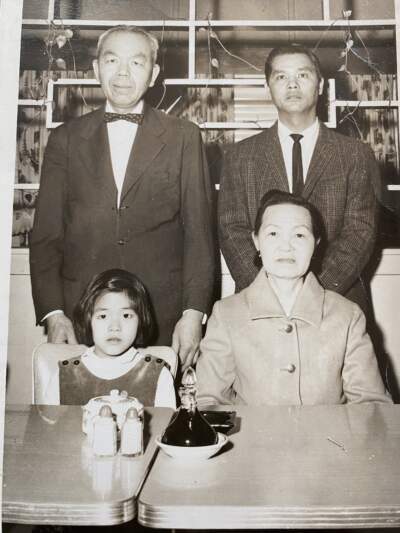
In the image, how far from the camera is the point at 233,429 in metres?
1.23

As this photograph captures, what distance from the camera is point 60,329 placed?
6.05 ft

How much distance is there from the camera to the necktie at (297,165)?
1888 millimetres

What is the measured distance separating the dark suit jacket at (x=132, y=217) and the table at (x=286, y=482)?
2.37 ft

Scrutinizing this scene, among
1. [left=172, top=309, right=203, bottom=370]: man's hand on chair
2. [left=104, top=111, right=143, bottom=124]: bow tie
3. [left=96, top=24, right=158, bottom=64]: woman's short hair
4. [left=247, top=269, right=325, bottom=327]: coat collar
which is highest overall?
[left=96, top=24, right=158, bottom=64]: woman's short hair

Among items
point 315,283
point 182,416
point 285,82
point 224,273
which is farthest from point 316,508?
point 285,82

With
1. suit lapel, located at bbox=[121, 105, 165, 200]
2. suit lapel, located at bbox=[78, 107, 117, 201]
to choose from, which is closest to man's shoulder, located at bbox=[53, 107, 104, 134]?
suit lapel, located at bbox=[78, 107, 117, 201]

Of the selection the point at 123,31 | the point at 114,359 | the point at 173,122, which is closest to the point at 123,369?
the point at 114,359

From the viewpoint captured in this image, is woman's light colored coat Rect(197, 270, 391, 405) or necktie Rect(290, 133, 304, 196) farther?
necktie Rect(290, 133, 304, 196)

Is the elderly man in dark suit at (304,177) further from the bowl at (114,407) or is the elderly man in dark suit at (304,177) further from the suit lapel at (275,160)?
the bowl at (114,407)

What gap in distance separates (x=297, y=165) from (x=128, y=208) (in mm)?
639

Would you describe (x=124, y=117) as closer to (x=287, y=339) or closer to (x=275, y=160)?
(x=275, y=160)

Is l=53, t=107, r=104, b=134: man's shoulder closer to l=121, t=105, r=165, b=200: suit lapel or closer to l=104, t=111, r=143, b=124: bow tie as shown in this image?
l=104, t=111, r=143, b=124: bow tie

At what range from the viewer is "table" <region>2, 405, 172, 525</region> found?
836mm

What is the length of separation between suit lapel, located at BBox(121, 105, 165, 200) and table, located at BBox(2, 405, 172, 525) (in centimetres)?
95
